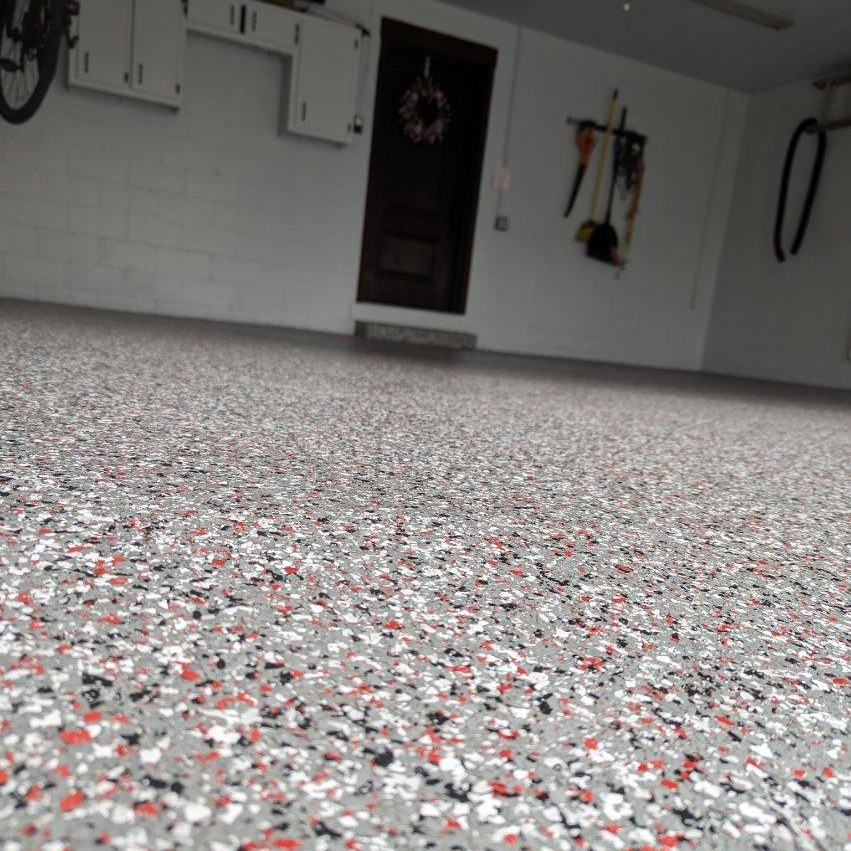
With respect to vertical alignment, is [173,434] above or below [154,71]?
below

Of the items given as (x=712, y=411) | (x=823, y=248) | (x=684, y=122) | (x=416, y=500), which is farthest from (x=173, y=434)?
(x=684, y=122)

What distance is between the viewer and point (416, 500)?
0.73 metres

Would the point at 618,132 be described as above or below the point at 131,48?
above

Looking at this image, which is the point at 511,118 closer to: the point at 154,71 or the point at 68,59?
the point at 154,71

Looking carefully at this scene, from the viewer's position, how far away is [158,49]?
4.57m

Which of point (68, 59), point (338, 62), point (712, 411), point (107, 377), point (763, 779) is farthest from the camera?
point (338, 62)

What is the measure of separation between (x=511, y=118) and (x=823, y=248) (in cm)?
300

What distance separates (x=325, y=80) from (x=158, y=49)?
1140 mm

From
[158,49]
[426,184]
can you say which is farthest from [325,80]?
[426,184]

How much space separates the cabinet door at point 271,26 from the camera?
15.5 ft

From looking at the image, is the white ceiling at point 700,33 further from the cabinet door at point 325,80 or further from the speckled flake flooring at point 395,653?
the speckled flake flooring at point 395,653

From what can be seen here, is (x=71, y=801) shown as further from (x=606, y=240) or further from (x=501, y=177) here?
(x=606, y=240)

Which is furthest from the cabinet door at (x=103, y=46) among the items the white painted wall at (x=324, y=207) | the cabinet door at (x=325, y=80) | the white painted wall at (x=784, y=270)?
the white painted wall at (x=784, y=270)

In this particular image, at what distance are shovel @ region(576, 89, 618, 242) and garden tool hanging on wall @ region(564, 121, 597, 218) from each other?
0.40ft
